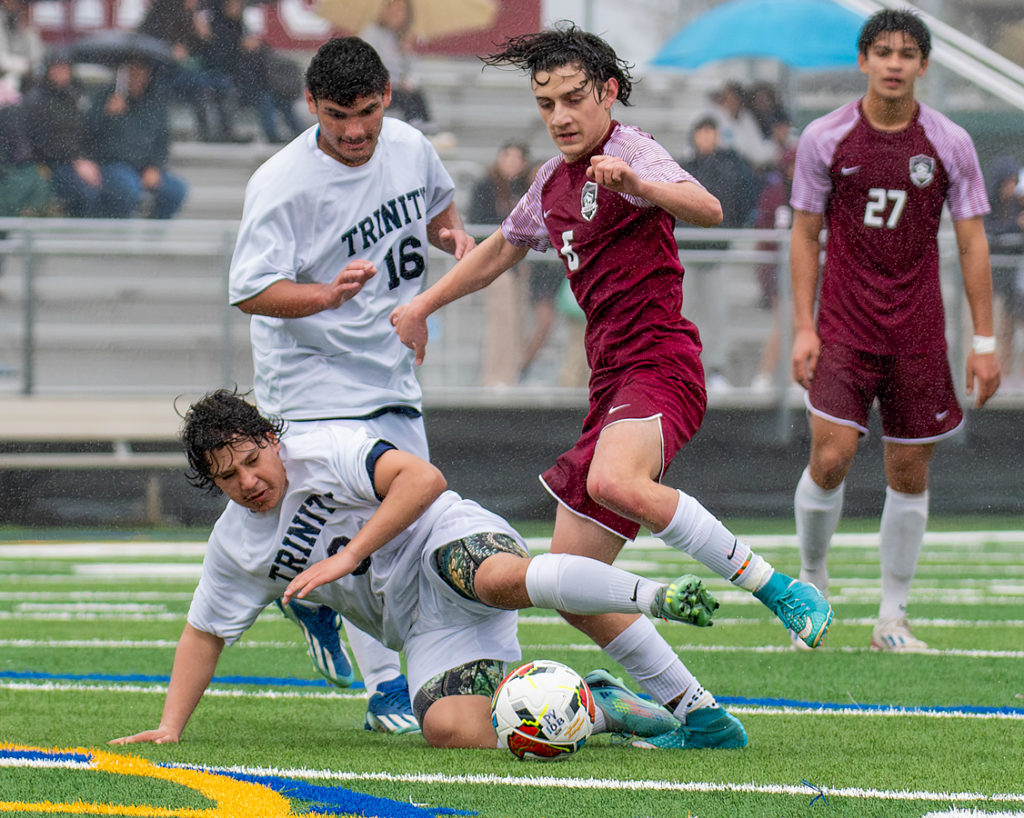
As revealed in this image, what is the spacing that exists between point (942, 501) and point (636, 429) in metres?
8.78

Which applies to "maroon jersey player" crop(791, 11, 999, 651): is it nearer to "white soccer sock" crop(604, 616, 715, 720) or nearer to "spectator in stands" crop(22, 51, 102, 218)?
"white soccer sock" crop(604, 616, 715, 720)

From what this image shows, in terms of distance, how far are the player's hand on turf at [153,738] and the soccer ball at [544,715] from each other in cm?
82

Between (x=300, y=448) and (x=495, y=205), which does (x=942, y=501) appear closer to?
(x=495, y=205)

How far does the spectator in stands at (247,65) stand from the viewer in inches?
529

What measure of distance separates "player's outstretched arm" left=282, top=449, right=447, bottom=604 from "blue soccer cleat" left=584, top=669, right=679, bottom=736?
2.22 ft

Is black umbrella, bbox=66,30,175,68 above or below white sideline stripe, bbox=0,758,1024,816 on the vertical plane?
above

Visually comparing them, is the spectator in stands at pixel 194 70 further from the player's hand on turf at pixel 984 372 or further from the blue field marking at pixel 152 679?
the player's hand on turf at pixel 984 372

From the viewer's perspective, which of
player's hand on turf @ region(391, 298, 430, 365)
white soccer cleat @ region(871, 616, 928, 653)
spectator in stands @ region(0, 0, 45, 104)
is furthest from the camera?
spectator in stands @ region(0, 0, 45, 104)

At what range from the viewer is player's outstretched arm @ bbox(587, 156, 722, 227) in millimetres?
3836

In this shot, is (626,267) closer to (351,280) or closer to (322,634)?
(351,280)

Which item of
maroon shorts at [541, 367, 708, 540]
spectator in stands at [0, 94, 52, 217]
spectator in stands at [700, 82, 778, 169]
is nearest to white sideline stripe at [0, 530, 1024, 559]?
spectator in stands at [0, 94, 52, 217]

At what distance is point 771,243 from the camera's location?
11672mm

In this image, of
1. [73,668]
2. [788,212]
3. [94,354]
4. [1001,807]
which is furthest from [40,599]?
[788,212]

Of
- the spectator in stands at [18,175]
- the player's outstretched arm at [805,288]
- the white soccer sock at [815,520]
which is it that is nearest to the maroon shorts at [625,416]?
the player's outstretched arm at [805,288]
